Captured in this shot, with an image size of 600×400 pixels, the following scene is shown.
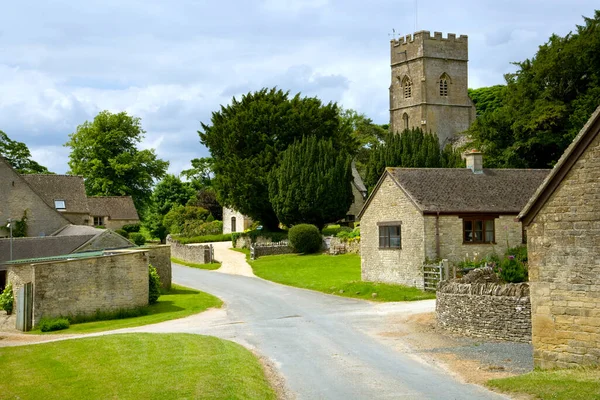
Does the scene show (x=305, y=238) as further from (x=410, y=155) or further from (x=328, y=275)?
(x=410, y=155)

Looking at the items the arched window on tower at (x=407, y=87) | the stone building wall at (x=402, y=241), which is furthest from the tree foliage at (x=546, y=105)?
the arched window on tower at (x=407, y=87)

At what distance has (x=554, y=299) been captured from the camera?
53.7 feet

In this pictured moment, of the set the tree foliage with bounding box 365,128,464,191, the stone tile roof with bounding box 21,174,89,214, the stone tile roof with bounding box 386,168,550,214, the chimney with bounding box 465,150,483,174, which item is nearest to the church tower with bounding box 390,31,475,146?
the tree foliage with bounding box 365,128,464,191

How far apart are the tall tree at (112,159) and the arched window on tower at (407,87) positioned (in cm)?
3018

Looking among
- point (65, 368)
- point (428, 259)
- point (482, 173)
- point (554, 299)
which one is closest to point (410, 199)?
point (428, 259)

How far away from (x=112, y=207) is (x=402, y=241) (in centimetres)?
4593

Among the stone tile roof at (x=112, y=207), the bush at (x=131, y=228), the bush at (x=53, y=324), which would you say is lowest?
the bush at (x=53, y=324)

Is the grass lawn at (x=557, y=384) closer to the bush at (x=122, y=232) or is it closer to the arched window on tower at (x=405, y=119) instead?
the bush at (x=122, y=232)

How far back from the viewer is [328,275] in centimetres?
4131

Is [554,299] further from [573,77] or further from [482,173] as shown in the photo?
[573,77]

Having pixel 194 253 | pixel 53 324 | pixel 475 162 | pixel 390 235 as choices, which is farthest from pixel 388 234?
pixel 194 253

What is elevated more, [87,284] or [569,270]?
[569,270]

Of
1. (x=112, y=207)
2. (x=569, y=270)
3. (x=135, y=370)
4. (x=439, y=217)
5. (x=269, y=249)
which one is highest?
(x=112, y=207)

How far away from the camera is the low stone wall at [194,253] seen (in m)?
54.1
